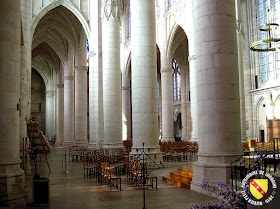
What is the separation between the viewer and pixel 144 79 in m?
14.4

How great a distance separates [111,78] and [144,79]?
510 centimetres

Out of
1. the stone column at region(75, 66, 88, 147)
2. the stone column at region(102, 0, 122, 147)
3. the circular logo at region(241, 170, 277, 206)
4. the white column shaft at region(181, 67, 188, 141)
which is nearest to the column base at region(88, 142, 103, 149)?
the stone column at region(102, 0, 122, 147)

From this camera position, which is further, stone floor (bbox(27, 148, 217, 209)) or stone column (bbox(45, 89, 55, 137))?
stone column (bbox(45, 89, 55, 137))

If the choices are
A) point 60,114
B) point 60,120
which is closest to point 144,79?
point 60,120

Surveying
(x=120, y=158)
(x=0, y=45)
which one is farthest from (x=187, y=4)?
(x=0, y=45)

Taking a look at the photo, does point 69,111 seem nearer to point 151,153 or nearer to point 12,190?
point 151,153

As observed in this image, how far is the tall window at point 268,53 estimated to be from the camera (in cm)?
2594

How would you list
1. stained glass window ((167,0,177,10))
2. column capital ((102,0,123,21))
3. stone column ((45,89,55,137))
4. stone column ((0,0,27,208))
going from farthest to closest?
stone column ((45,89,55,137)) < stained glass window ((167,0,177,10)) < column capital ((102,0,123,21)) < stone column ((0,0,27,208))

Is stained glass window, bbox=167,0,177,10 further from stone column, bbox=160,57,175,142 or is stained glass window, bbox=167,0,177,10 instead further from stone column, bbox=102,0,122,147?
stone column, bbox=102,0,122,147

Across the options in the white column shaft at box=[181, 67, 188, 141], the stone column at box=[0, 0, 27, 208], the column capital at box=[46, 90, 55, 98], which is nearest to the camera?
the stone column at box=[0, 0, 27, 208]

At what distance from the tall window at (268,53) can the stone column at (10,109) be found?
2286cm

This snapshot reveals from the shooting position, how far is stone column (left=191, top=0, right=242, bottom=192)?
26.8 ft

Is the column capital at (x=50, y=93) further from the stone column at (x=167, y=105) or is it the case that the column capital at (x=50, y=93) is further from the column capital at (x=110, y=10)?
the column capital at (x=110, y=10)

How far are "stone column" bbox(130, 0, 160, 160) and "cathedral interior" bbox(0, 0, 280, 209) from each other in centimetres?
5
